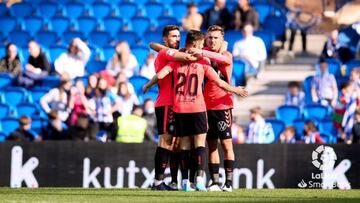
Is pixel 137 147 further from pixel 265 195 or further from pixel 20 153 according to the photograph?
pixel 265 195

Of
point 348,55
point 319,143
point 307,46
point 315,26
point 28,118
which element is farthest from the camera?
point 307,46

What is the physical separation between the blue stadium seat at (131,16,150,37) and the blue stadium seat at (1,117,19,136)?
4.06 metres

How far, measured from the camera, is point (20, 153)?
50.6 feet

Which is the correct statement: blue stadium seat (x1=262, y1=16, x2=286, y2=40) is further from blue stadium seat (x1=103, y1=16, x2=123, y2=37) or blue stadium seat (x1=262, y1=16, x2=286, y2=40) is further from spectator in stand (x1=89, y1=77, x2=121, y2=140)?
spectator in stand (x1=89, y1=77, x2=121, y2=140)

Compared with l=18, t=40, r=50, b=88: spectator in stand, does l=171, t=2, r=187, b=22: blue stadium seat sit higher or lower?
higher

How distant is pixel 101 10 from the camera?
70.7 feet

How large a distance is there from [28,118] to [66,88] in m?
1.07

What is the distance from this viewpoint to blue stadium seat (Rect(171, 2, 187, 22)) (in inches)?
830

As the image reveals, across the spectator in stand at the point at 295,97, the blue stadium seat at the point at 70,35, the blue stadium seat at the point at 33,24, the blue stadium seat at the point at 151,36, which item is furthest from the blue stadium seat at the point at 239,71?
the blue stadium seat at the point at 33,24

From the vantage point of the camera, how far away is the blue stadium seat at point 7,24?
21219 millimetres

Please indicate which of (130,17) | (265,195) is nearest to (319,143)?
(265,195)

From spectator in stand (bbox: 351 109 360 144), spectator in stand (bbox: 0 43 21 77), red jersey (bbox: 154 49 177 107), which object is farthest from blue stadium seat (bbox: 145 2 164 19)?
red jersey (bbox: 154 49 177 107)

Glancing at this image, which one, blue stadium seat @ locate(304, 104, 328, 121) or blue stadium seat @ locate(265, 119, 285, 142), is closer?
blue stadium seat @ locate(265, 119, 285, 142)

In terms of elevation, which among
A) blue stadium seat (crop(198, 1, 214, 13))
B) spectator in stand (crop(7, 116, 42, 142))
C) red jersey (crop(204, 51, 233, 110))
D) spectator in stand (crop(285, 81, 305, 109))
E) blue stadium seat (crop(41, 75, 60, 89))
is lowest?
spectator in stand (crop(7, 116, 42, 142))
